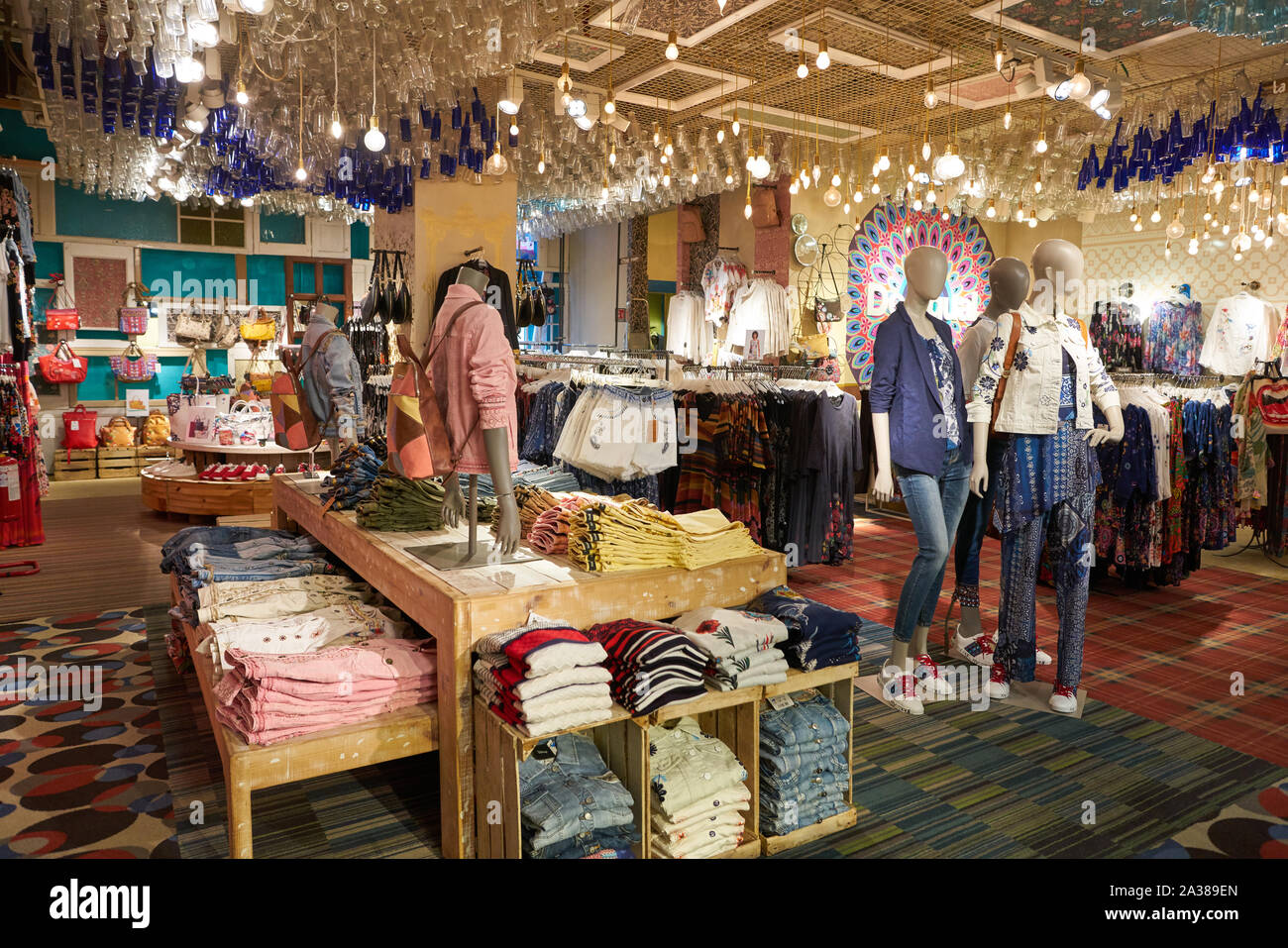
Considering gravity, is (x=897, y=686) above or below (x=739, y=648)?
below

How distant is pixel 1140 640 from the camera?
15.4 ft

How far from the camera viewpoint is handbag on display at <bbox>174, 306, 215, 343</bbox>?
40.2ft

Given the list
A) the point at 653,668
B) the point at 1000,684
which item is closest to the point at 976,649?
the point at 1000,684

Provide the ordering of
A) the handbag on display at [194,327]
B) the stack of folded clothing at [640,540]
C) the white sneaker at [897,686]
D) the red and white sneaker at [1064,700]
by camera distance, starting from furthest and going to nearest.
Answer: the handbag on display at [194,327]
the white sneaker at [897,686]
the red and white sneaker at [1064,700]
the stack of folded clothing at [640,540]

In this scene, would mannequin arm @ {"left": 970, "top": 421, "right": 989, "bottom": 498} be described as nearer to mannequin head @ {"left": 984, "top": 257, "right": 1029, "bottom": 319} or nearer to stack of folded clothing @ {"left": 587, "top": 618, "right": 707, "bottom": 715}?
mannequin head @ {"left": 984, "top": 257, "right": 1029, "bottom": 319}

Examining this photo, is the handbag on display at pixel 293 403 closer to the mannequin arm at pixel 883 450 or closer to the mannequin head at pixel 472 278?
the mannequin head at pixel 472 278

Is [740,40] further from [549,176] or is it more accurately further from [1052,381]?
[1052,381]

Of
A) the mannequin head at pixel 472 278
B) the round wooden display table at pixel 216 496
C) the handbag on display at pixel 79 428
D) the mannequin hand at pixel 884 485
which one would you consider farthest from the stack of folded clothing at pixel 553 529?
the handbag on display at pixel 79 428

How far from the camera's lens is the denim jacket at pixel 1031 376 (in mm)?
3607

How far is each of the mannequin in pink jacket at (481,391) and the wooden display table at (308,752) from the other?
0.59 meters

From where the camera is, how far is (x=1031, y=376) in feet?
11.9

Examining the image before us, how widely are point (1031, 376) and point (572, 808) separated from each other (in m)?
2.53

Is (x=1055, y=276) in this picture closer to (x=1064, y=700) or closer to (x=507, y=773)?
(x=1064, y=700)

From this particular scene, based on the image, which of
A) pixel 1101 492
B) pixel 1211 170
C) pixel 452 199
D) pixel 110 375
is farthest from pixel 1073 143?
pixel 110 375
